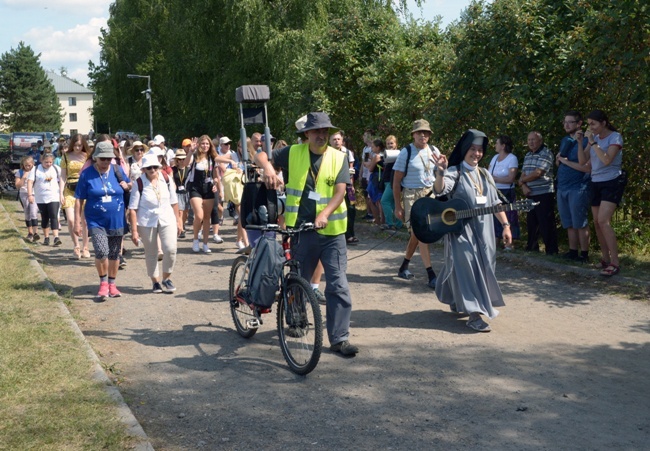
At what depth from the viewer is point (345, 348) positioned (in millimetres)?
6828

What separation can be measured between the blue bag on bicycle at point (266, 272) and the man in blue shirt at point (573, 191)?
5365 mm

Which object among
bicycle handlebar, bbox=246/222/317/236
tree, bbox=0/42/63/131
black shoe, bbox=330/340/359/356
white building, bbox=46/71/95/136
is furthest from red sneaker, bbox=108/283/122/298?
white building, bbox=46/71/95/136

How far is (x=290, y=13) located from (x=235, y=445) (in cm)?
2531

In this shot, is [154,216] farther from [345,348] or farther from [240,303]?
[345,348]

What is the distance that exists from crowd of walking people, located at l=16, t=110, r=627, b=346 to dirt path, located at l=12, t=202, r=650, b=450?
506 mm

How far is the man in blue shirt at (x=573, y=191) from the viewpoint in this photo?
10711mm

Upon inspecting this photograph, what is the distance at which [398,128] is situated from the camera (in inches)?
701

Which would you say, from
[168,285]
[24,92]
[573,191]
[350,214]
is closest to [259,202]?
[168,285]

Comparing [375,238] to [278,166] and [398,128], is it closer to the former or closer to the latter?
[398,128]

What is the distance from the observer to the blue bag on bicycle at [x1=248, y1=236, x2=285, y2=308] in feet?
22.0

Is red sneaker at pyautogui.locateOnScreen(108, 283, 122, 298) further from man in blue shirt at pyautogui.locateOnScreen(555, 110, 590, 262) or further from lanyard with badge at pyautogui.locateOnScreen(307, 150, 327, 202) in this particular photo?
man in blue shirt at pyautogui.locateOnScreen(555, 110, 590, 262)

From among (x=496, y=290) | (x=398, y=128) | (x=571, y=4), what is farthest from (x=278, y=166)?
(x=398, y=128)

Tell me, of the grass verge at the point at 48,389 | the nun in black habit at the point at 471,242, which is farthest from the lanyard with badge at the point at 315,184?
the grass verge at the point at 48,389

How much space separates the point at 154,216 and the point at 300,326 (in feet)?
12.9
